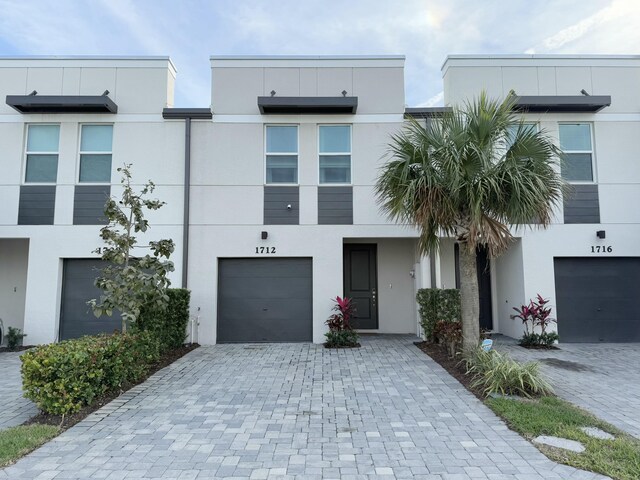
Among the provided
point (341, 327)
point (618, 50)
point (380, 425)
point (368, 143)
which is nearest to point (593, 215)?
point (618, 50)

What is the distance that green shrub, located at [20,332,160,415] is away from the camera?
4.87 metres

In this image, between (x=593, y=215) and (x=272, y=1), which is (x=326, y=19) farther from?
(x=593, y=215)

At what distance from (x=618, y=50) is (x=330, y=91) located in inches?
297

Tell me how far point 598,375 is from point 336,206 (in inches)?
247

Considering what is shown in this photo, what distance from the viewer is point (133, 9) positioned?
33.3 feet

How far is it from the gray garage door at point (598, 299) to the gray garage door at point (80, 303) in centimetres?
1112

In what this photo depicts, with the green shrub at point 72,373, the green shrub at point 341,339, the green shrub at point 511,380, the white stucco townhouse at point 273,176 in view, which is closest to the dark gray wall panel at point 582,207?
the white stucco townhouse at point 273,176

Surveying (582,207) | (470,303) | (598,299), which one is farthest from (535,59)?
(470,303)

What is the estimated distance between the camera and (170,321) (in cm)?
862

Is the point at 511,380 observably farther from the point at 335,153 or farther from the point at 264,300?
the point at 335,153

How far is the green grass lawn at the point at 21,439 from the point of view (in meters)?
3.79

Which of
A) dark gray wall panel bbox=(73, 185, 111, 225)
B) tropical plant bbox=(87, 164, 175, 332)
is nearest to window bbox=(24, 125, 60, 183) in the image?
dark gray wall panel bbox=(73, 185, 111, 225)

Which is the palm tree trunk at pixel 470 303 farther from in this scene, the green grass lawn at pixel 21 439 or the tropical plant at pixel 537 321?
the green grass lawn at pixel 21 439

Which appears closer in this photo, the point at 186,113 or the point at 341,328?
the point at 341,328
